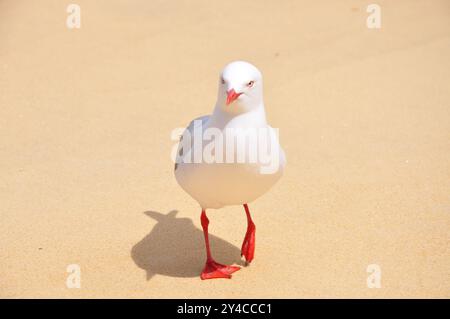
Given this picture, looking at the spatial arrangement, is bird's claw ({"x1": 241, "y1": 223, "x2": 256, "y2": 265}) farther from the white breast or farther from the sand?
the white breast

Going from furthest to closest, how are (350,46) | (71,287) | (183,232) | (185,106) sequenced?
(350,46) → (185,106) → (183,232) → (71,287)

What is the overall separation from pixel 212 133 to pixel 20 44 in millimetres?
4381

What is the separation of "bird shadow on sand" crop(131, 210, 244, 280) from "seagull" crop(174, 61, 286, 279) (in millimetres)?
495

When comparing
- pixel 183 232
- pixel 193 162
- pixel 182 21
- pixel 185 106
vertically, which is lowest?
pixel 183 232

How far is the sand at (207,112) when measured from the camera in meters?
3.55

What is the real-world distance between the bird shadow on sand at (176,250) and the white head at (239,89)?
3.47 feet

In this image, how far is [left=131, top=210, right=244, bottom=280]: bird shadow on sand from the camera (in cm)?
358

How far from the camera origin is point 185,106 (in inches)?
223

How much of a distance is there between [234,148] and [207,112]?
8.27 feet

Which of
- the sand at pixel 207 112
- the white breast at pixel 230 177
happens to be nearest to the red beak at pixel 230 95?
the white breast at pixel 230 177

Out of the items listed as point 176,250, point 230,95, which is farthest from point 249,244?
point 230,95

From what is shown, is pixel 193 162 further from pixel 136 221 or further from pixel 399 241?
pixel 399 241

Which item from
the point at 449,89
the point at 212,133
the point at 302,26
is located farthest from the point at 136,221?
the point at 302,26

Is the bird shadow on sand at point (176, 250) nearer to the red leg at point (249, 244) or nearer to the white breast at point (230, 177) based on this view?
the red leg at point (249, 244)
